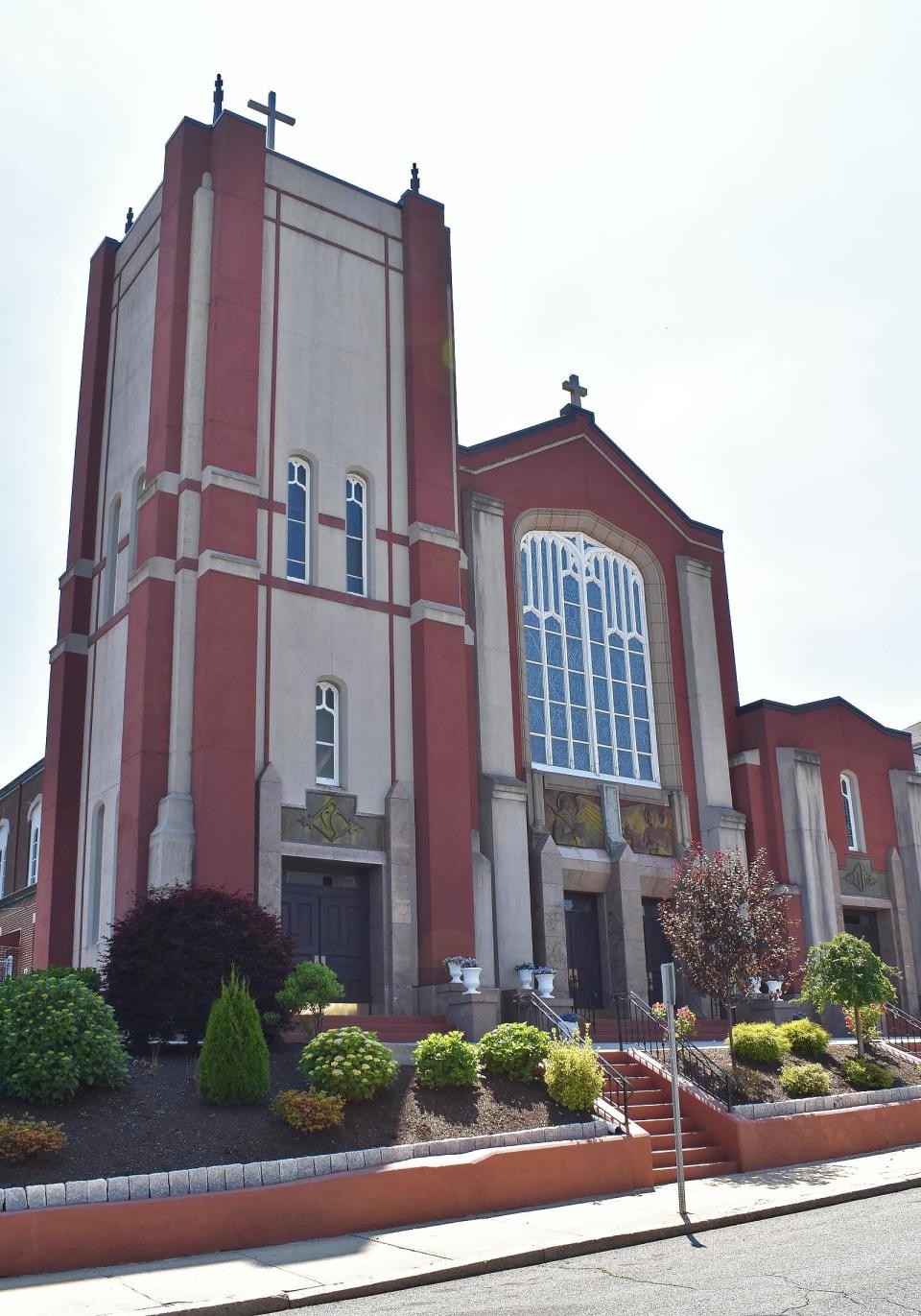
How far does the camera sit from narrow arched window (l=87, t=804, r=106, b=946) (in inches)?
903

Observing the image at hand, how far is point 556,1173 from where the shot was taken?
1432 centimetres

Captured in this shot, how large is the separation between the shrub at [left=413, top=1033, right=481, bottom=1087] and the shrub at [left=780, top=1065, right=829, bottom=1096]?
5.06m

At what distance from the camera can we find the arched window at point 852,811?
106 feet

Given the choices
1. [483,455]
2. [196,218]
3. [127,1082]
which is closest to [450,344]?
[483,455]

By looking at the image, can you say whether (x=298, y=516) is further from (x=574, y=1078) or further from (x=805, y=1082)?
(x=805, y=1082)

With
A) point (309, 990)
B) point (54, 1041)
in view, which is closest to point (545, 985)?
point (309, 990)

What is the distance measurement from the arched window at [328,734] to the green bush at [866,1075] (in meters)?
9.93

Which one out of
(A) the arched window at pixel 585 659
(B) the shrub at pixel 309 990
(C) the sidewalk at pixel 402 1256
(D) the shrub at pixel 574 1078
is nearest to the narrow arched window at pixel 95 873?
(B) the shrub at pixel 309 990

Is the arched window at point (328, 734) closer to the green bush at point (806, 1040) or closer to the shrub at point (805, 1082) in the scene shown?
the green bush at point (806, 1040)

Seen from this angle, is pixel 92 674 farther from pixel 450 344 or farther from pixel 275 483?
pixel 450 344

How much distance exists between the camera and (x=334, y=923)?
23.2m

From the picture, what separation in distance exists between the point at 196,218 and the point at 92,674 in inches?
363

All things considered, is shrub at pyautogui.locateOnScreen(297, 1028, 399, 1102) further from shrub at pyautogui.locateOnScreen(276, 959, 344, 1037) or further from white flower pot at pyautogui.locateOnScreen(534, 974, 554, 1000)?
white flower pot at pyautogui.locateOnScreen(534, 974, 554, 1000)

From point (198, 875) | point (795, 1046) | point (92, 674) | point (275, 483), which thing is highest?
point (275, 483)
